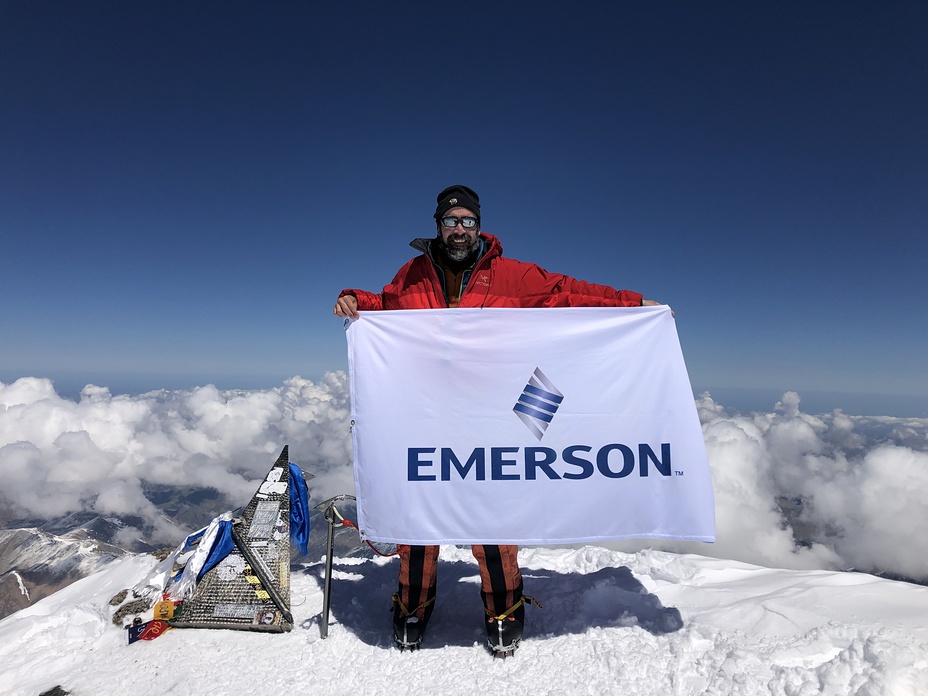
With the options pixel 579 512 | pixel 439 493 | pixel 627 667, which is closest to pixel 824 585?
pixel 627 667

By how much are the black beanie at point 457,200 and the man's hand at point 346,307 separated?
1369mm

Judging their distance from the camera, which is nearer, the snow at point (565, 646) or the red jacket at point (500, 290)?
the snow at point (565, 646)

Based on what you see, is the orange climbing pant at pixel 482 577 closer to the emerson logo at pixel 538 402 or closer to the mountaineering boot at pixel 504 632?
the mountaineering boot at pixel 504 632

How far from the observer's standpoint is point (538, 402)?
463cm

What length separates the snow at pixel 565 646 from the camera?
379cm

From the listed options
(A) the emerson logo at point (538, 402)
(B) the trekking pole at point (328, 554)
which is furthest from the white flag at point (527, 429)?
(B) the trekking pole at point (328, 554)

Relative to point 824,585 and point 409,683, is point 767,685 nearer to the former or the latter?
point 824,585

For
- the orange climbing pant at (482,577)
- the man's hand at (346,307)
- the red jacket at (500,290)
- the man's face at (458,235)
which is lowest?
the orange climbing pant at (482,577)

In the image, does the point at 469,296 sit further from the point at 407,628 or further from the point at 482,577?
the point at 407,628

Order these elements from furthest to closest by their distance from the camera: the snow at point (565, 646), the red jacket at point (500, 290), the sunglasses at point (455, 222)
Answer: the red jacket at point (500, 290), the sunglasses at point (455, 222), the snow at point (565, 646)

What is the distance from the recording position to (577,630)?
489 cm

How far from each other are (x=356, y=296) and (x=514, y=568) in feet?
11.9

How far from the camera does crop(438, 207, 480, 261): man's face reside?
466cm

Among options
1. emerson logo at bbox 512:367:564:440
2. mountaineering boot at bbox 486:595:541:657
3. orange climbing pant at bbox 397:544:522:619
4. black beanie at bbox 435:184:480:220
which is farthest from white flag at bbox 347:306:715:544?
black beanie at bbox 435:184:480:220
